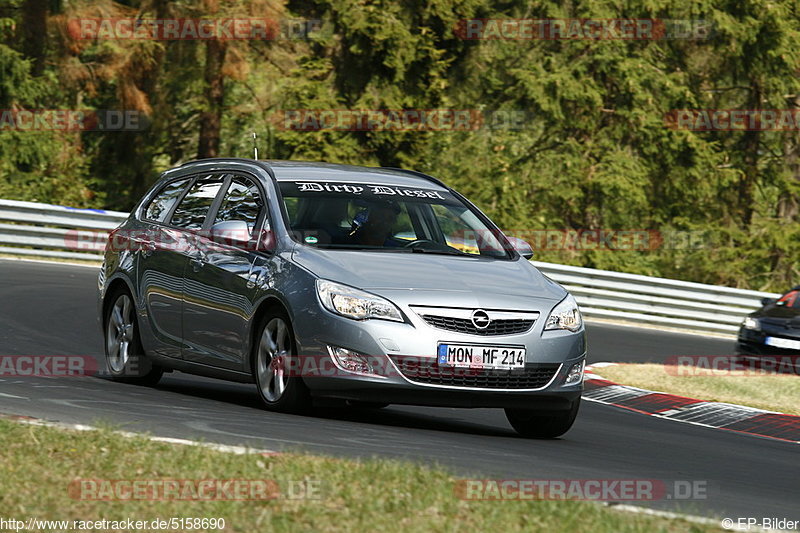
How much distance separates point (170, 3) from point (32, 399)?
24.8m

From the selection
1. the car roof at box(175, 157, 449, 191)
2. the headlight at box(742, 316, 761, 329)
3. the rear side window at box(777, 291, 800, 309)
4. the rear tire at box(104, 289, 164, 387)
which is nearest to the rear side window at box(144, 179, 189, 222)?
the car roof at box(175, 157, 449, 191)

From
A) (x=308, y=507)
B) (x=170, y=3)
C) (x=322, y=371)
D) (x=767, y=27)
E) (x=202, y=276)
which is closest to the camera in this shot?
(x=308, y=507)

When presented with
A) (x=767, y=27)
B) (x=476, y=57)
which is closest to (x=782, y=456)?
(x=476, y=57)

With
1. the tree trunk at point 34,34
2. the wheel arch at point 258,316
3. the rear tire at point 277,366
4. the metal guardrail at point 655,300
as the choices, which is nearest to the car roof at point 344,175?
the wheel arch at point 258,316

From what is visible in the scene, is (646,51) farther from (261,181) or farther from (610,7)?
(261,181)

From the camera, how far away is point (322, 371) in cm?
834

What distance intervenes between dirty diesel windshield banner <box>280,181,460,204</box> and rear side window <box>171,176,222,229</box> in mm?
858

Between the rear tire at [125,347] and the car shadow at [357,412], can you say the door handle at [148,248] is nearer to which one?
the rear tire at [125,347]

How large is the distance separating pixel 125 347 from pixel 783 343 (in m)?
10.4

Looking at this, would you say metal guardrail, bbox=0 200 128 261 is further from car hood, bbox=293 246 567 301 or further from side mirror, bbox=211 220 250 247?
car hood, bbox=293 246 567 301

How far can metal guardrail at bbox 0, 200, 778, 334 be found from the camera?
23688 millimetres

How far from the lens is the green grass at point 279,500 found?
5.26 meters

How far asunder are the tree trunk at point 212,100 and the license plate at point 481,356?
2417cm

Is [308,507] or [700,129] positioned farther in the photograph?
[700,129]
